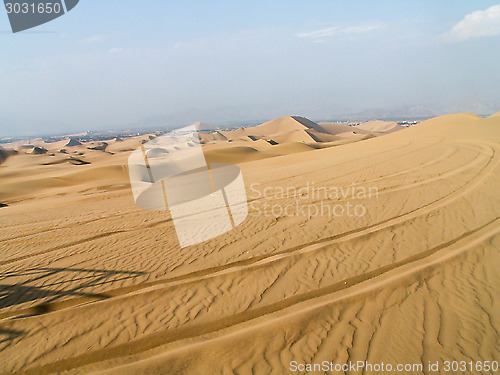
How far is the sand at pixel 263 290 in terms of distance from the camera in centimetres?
358

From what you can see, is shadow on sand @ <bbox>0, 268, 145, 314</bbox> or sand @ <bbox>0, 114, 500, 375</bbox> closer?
sand @ <bbox>0, 114, 500, 375</bbox>

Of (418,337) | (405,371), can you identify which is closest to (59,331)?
(405,371)

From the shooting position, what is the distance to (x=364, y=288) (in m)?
4.54

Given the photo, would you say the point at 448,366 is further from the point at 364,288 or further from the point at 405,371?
the point at 364,288

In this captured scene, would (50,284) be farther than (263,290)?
Yes

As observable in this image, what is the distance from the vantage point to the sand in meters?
3.58

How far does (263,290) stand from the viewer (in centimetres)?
473

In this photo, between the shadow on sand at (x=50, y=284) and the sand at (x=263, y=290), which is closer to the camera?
the sand at (x=263, y=290)

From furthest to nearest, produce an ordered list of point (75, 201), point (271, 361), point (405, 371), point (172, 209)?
1. point (75, 201)
2. point (172, 209)
3. point (271, 361)
4. point (405, 371)

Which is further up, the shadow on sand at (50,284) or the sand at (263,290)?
the shadow on sand at (50,284)

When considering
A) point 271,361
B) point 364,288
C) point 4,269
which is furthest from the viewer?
point 4,269

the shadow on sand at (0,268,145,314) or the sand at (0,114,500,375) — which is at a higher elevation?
the shadow on sand at (0,268,145,314)

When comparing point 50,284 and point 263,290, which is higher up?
point 50,284

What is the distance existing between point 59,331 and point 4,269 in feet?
11.2
